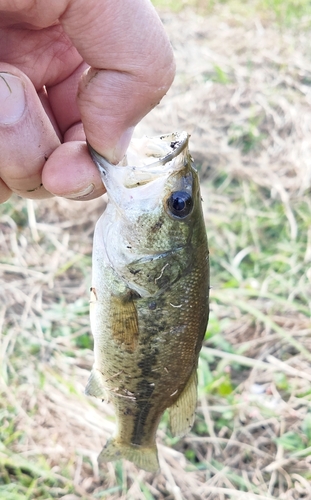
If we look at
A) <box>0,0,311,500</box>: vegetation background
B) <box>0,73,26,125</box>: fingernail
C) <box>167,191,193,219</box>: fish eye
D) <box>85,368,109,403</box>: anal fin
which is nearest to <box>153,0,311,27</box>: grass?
<box>0,0,311,500</box>: vegetation background

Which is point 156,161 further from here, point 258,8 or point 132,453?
point 258,8

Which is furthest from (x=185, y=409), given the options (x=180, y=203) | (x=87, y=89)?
(x=87, y=89)

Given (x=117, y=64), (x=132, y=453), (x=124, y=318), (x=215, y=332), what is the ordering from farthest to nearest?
(x=215, y=332), (x=132, y=453), (x=124, y=318), (x=117, y=64)

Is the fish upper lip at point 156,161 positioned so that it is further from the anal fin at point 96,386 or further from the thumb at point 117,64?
the anal fin at point 96,386

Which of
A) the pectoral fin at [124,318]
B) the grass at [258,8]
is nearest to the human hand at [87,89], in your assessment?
the pectoral fin at [124,318]

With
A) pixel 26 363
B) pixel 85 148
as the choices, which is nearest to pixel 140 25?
pixel 85 148

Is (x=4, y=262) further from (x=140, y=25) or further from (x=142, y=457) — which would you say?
(x=140, y=25)
